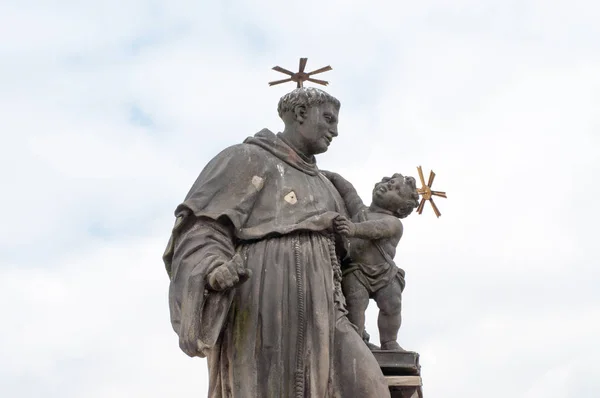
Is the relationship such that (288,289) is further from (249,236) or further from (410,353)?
(410,353)

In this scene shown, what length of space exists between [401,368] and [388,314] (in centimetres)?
55

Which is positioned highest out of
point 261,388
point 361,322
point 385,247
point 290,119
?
point 290,119

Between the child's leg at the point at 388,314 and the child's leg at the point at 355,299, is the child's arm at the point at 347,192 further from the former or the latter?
the child's leg at the point at 388,314

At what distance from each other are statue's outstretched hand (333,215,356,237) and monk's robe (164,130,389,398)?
0.06m

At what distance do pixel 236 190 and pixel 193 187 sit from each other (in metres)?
0.39

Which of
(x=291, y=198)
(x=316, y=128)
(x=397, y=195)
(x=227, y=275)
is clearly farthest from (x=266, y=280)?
(x=397, y=195)

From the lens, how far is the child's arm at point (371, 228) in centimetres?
1077

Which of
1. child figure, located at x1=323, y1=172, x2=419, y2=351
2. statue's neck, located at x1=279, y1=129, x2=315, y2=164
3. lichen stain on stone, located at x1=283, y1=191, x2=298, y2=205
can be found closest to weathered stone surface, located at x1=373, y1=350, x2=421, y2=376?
child figure, located at x1=323, y1=172, x2=419, y2=351

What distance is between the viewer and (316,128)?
11.1m

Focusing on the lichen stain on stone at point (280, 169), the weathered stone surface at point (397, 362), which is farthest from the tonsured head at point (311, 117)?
the weathered stone surface at point (397, 362)

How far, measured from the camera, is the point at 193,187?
426 inches

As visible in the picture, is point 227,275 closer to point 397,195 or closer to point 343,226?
point 343,226

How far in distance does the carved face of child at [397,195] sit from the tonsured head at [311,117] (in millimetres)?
648

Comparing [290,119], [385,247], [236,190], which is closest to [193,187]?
[236,190]
